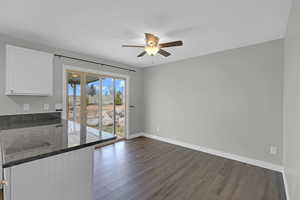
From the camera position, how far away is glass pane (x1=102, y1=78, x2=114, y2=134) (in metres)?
4.01

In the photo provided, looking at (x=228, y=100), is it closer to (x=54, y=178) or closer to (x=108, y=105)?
(x=108, y=105)

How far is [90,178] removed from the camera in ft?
4.20

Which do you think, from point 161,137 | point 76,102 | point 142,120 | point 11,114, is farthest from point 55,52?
point 161,137

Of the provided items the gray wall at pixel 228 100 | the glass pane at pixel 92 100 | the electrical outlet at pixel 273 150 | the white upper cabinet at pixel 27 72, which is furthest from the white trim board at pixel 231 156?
the white upper cabinet at pixel 27 72

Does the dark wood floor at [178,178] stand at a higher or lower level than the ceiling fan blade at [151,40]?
lower

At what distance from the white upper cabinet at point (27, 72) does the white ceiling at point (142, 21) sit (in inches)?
14.1

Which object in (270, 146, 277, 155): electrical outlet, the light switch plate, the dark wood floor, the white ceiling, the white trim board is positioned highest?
the white ceiling

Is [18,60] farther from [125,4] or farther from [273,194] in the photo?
[273,194]

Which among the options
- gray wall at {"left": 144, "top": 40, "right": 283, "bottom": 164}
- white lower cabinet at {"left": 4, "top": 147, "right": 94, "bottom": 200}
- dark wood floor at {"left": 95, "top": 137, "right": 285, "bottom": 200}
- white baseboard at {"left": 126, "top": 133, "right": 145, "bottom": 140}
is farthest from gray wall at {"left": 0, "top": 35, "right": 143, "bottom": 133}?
white lower cabinet at {"left": 4, "top": 147, "right": 94, "bottom": 200}

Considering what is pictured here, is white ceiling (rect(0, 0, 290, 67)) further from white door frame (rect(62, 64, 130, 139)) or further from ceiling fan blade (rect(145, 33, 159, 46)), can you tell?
white door frame (rect(62, 64, 130, 139))

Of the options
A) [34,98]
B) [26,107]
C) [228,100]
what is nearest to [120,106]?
[34,98]

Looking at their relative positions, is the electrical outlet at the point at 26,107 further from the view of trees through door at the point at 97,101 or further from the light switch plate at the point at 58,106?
the view of trees through door at the point at 97,101

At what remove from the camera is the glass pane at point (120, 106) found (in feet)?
14.3

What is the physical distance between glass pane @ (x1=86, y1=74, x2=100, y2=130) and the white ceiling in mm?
1044
